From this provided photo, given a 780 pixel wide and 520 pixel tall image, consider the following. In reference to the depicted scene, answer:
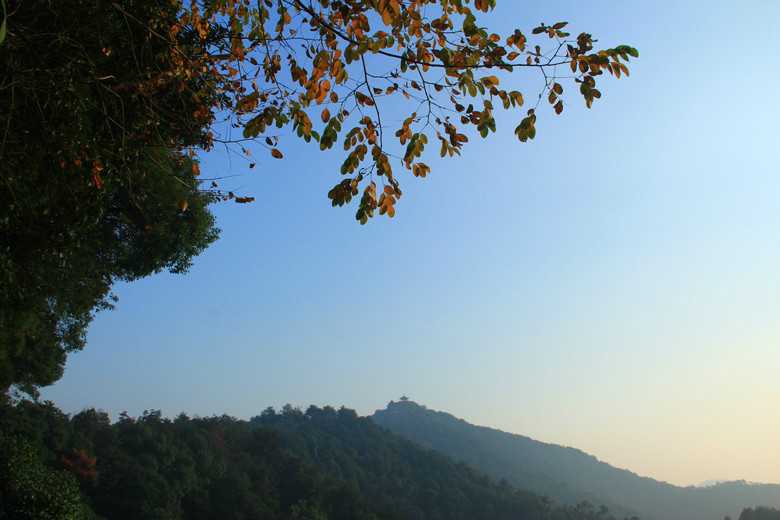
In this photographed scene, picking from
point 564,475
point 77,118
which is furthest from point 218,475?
point 564,475

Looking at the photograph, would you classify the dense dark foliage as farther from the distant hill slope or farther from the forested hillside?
the distant hill slope

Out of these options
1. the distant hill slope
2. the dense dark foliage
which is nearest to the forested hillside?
the dense dark foliage

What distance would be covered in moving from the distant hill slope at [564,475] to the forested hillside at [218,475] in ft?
92.0

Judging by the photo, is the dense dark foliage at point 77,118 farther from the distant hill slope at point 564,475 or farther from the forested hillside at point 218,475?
the distant hill slope at point 564,475

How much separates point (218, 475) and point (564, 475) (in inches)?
3860

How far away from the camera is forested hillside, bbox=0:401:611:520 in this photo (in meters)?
11.6

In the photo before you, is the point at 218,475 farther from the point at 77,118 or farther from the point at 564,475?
the point at 564,475

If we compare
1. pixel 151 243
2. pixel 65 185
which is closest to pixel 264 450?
pixel 151 243

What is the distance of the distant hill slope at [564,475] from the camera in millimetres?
91438

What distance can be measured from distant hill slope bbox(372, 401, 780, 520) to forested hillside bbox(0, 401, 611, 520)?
28047 millimetres

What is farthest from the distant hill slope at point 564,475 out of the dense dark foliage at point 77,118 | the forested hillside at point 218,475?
the dense dark foliage at point 77,118

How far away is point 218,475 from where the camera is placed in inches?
1543

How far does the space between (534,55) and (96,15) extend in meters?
3.59

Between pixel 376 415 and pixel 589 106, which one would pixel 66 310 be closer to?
pixel 589 106
